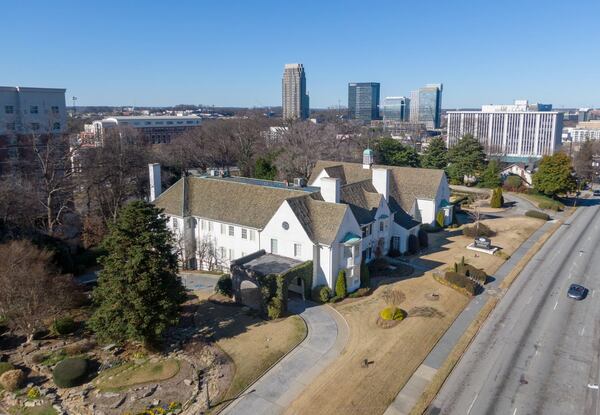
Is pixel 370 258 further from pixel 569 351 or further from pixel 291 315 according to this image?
pixel 569 351

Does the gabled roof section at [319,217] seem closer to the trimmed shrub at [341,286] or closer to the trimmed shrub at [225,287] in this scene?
the trimmed shrub at [341,286]

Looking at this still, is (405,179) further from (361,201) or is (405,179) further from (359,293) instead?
(359,293)

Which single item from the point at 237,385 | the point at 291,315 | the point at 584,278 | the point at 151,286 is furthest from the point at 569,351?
the point at 151,286

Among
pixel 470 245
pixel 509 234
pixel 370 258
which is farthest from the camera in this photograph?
pixel 509 234

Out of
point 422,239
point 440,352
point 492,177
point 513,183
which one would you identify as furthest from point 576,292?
point 513,183

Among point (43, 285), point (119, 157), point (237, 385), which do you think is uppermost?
point (119, 157)

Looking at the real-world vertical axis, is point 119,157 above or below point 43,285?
above

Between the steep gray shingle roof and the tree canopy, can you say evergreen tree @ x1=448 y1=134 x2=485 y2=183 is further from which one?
the steep gray shingle roof
